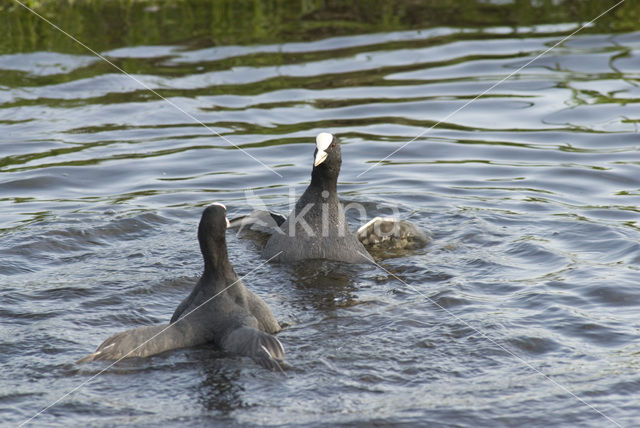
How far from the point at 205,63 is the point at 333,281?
7958 mm

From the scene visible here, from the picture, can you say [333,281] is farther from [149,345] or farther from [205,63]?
[205,63]

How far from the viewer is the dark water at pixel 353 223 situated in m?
5.93

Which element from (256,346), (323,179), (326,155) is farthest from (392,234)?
(256,346)

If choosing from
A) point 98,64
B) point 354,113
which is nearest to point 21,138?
point 98,64

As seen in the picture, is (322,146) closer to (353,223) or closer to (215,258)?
(353,223)

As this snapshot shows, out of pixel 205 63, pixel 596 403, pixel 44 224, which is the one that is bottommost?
pixel 596 403

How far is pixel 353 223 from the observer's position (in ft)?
32.6

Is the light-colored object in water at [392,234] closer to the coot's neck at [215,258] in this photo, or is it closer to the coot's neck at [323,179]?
the coot's neck at [323,179]

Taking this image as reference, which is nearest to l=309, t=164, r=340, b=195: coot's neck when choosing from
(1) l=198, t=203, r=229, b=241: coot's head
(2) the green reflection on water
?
(1) l=198, t=203, r=229, b=241: coot's head

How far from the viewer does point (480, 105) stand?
1388 centimetres

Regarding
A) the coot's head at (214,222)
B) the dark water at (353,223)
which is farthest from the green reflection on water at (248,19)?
the coot's head at (214,222)

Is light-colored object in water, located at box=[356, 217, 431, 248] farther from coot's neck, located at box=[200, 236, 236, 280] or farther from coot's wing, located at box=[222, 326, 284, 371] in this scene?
coot's wing, located at box=[222, 326, 284, 371]

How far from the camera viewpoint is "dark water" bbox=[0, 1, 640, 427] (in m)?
5.93

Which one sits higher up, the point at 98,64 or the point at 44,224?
the point at 98,64
